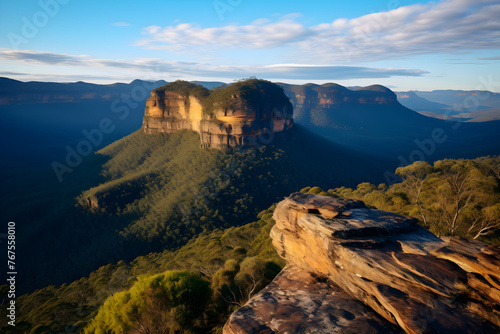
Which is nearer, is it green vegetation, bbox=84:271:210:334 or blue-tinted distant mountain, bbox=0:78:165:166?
green vegetation, bbox=84:271:210:334

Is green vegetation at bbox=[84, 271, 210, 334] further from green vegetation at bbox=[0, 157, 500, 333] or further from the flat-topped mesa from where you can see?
the flat-topped mesa

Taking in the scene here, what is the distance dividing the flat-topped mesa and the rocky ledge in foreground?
2018 inches

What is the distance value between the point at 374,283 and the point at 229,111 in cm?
5745

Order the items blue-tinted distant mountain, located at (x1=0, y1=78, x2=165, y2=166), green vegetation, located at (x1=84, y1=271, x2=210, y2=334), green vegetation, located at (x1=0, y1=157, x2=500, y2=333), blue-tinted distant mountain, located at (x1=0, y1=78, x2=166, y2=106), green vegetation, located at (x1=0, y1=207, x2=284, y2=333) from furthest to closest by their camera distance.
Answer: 1. blue-tinted distant mountain, located at (x1=0, y1=78, x2=166, y2=106)
2. blue-tinted distant mountain, located at (x1=0, y1=78, x2=165, y2=166)
3. green vegetation, located at (x1=0, y1=157, x2=500, y2=333)
4. green vegetation, located at (x1=0, y1=207, x2=284, y2=333)
5. green vegetation, located at (x1=84, y1=271, x2=210, y2=334)

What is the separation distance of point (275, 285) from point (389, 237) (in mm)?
6719

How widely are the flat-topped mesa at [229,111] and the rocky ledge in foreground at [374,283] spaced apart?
51.2 m

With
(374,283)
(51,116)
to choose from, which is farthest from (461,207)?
(51,116)

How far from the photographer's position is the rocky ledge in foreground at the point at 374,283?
9008 millimetres

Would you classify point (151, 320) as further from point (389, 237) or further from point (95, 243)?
point (95, 243)

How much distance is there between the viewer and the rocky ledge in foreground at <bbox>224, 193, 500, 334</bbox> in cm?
901

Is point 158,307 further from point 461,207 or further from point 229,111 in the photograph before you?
point 229,111

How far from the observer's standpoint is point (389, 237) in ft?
41.6

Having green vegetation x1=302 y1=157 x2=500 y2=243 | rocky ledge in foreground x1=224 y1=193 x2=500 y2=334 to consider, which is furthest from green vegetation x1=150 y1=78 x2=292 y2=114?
rocky ledge in foreground x1=224 y1=193 x2=500 y2=334

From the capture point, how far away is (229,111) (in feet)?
209
